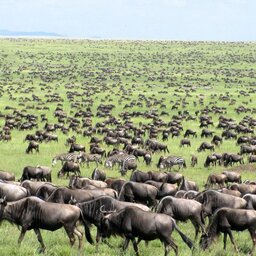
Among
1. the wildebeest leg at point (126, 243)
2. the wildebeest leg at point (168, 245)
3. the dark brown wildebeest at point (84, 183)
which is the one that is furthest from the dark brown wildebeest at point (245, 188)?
the wildebeest leg at point (126, 243)

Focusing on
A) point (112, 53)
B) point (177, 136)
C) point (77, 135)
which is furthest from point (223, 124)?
point (112, 53)

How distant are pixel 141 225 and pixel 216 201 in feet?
14.4

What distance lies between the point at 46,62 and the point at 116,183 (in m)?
97.8

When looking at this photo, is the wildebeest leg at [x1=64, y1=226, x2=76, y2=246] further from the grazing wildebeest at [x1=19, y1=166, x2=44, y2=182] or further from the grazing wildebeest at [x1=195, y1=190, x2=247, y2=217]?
the grazing wildebeest at [x1=19, y1=166, x2=44, y2=182]

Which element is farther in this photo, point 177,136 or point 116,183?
point 177,136

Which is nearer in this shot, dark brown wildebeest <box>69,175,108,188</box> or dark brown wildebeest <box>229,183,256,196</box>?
dark brown wildebeest <box>229,183,256,196</box>

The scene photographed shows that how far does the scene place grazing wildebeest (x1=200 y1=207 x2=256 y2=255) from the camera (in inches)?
525

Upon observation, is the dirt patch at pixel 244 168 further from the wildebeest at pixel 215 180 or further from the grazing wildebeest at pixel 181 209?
the grazing wildebeest at pixel 181 209

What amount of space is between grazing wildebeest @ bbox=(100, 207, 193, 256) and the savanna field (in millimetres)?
486

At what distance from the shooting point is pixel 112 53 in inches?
5310

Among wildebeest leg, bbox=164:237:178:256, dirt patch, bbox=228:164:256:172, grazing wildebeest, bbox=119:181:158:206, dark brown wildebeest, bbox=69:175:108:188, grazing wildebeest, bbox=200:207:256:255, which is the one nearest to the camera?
wildebeest leg, bbox=164:237:178:256

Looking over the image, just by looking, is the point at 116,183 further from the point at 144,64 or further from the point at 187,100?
the point at 144,64

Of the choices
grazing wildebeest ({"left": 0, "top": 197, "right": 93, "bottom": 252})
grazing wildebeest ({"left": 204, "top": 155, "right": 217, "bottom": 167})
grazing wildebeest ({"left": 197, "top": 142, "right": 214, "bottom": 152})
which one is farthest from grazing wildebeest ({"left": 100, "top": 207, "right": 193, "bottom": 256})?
grazing wildebeest ({"left": 197, "top": 142, "right": 214, "bottom": 152})

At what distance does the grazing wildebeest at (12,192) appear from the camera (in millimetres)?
16500
